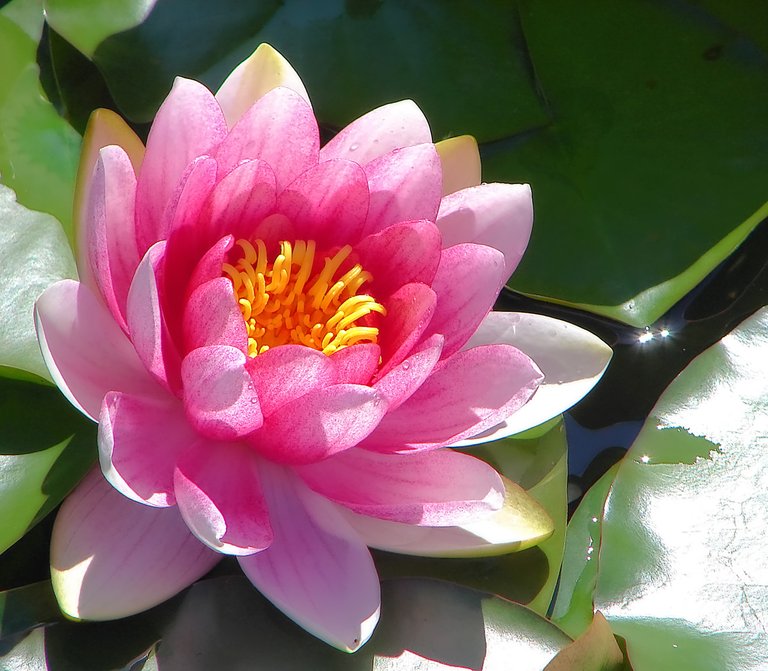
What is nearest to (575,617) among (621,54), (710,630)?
(710,630)

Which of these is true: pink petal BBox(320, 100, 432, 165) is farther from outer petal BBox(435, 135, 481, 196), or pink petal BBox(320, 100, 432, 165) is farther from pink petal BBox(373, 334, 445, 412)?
pink petal BBox(373, 334, 445, 412)

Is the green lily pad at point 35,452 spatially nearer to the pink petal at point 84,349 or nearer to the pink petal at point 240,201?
Answer: the pink petal at point 84,349

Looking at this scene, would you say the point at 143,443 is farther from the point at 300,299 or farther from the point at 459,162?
the point at 459,162

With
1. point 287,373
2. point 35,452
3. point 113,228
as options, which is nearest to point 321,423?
point 287,373

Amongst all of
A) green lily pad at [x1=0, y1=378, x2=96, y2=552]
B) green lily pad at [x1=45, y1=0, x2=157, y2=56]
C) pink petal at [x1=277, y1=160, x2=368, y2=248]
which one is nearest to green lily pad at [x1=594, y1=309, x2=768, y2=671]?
pink petal at [x1=277, y1=160, x2=368, y2=248]

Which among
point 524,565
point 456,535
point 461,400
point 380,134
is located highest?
point 380,134

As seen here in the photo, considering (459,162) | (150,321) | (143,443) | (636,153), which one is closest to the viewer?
(150,321)

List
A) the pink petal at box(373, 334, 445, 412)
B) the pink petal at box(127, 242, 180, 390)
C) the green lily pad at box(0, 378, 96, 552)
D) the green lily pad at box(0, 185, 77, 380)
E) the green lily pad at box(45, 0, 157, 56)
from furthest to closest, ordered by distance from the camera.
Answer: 1. the green lily pad at box(45, 0, 157, 56)
2. the green lily pad at box(0, 185, 77, 380)
3. the green lily pad at box(0, 378, 96, 552)
4. the pink petal at box(373, 334, 445, 412)
5. the pink petal at box(127, 242, 180, 390)
